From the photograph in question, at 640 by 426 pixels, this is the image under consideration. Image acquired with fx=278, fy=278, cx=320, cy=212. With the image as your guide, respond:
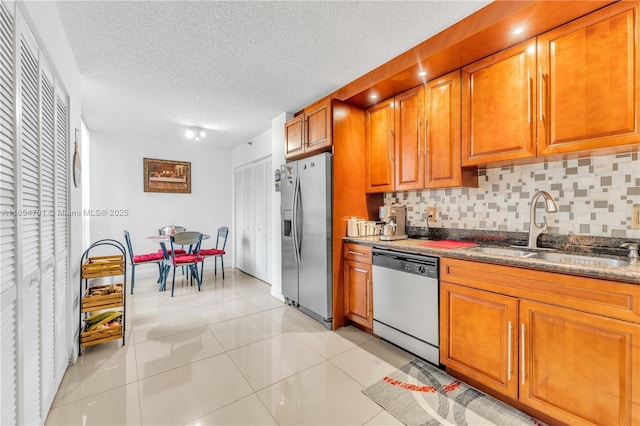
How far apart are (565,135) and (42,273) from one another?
3137 mm

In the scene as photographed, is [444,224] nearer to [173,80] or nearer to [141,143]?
[173,80]

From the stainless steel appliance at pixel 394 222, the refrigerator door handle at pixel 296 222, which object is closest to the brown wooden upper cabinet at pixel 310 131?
the refrigerator door handle at pixel 296 222

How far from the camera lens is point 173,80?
8.98 ft

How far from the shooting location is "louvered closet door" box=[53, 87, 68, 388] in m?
1.82

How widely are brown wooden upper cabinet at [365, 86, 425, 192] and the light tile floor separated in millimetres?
1540

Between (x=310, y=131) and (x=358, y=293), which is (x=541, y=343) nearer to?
(x=358, y=293)

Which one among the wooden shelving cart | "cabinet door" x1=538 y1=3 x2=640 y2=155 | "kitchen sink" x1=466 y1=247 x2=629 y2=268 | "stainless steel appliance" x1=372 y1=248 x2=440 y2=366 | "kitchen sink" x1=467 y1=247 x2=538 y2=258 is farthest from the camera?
the wooden shelving cart

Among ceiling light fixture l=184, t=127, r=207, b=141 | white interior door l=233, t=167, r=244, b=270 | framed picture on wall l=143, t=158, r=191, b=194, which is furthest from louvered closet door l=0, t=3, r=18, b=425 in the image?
white interior door l=233, t=167, r=244, b=270

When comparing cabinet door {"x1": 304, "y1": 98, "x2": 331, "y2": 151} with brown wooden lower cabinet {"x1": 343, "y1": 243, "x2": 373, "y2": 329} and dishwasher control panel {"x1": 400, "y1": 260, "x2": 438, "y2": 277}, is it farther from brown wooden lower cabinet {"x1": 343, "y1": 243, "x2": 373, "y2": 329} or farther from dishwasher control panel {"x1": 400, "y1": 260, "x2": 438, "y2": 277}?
dishwasher control panel {"x1": 400, "y1": 260, "x2": 438, "y2": 277}

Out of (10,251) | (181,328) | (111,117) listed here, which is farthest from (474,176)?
(111,117)

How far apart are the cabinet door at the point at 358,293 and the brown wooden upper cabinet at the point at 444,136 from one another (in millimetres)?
1012

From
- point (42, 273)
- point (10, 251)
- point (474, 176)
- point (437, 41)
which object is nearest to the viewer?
point (10, 251)

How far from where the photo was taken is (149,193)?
4.97m

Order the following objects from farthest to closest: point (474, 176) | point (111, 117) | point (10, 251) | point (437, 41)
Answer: point (111, 117), point (474, 176), point (437, 41), point (10, 251)
